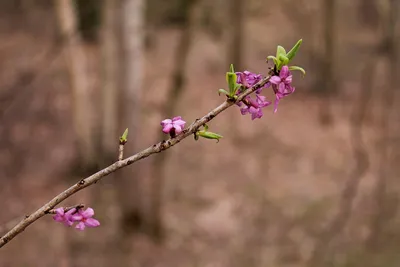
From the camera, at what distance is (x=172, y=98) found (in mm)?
7316

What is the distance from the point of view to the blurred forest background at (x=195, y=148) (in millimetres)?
7242

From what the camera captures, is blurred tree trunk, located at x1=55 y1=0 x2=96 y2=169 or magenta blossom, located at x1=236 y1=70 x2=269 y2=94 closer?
magenta blossom, located at x1=236 y1=70 x2=269 y2=94

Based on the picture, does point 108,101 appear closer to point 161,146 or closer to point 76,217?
point 76,217

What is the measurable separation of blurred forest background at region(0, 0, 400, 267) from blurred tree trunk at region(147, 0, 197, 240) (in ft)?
0.05

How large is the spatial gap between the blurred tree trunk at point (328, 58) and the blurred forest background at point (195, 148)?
38mm

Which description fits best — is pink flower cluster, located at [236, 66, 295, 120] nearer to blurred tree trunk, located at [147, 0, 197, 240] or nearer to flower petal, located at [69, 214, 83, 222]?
flower petal, located at [69, 214, 83, 222]

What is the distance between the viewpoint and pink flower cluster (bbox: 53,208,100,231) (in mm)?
946

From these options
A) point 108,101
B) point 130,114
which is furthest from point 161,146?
point 108,101

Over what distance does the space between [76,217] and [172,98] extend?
6372mm

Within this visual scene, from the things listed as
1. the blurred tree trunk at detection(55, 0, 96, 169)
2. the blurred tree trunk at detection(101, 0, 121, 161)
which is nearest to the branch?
the blurred tree trunk at detection(101, 0, 121, 161)

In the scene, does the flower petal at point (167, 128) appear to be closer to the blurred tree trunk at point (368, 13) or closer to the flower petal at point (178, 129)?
the flower petal at point (178, 129)

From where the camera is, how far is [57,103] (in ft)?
44.1

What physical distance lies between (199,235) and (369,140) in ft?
14.4

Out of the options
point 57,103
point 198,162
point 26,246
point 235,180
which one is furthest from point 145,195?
point 57,103
